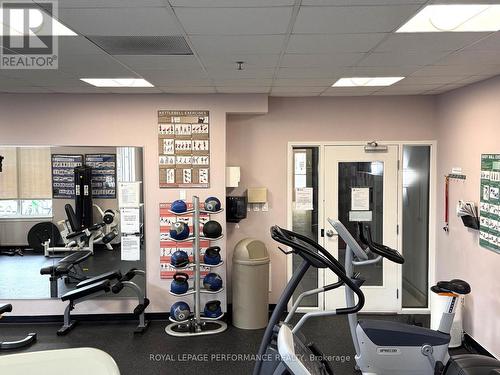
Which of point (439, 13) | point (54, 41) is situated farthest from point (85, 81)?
point (439, 13)

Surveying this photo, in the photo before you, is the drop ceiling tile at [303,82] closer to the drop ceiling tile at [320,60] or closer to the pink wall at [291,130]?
the drop ceiling tile at [320,60]

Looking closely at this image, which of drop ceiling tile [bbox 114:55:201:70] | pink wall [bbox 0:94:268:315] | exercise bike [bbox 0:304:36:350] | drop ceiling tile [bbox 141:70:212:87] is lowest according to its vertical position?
exercise bike [bbox 0:304:36:350]

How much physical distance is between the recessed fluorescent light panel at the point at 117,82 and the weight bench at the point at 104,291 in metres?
1.98

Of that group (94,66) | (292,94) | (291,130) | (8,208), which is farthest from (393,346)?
(8,208)

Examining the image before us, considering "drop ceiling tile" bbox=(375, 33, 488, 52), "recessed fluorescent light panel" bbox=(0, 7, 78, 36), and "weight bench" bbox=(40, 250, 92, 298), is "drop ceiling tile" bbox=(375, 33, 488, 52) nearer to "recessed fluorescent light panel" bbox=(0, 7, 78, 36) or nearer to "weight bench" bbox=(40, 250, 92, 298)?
"recessed fluorescent light panel" bbox=(0, 7, 78, 36)

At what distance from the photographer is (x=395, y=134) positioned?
16.8ft

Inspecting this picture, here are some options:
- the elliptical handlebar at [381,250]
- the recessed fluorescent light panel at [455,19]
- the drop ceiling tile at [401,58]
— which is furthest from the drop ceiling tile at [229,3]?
the elliptical handlebar at [381,250]

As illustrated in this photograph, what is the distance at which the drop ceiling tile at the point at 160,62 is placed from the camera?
3.09m

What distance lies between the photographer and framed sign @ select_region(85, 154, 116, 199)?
15.9 feet

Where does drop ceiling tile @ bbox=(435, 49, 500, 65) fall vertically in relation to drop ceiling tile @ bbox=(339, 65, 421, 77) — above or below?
below

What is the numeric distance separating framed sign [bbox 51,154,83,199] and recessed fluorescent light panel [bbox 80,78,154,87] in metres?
1.01

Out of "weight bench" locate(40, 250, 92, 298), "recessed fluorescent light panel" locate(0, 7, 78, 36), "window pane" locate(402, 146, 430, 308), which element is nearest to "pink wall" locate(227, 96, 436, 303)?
"window pane" locate(402, 146, 430, 308)

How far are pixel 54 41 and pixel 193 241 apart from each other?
261cm

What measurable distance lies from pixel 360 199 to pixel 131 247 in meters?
2.75
